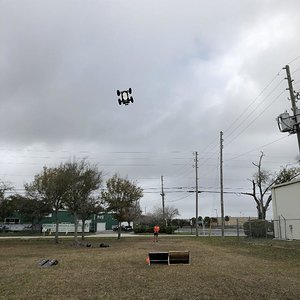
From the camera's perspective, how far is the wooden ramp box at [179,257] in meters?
16.5

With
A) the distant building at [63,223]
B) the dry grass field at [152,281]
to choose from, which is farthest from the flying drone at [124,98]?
the distant building at [63,223]

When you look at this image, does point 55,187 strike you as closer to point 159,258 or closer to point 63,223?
point 159,258

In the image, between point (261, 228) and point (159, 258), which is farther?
point (261, 228)

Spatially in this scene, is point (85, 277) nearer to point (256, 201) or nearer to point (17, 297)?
point (17, 297)

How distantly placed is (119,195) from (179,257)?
102ft

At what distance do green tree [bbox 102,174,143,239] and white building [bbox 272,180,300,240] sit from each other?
654 inches

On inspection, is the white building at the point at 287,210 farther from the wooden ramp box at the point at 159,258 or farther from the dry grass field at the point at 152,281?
the dry grass field at the point at 152,281

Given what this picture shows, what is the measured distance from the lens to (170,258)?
16516 mm

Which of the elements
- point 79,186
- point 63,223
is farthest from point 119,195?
point 63,223

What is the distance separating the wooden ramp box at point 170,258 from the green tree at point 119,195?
30.5 meters

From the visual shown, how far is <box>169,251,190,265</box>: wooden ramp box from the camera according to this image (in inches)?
650

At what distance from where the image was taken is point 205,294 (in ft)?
31.7

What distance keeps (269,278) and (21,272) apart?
329 inches

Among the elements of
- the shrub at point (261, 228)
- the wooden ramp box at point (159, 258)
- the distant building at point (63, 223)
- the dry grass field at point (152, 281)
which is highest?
the distant building at point (63, 223)
